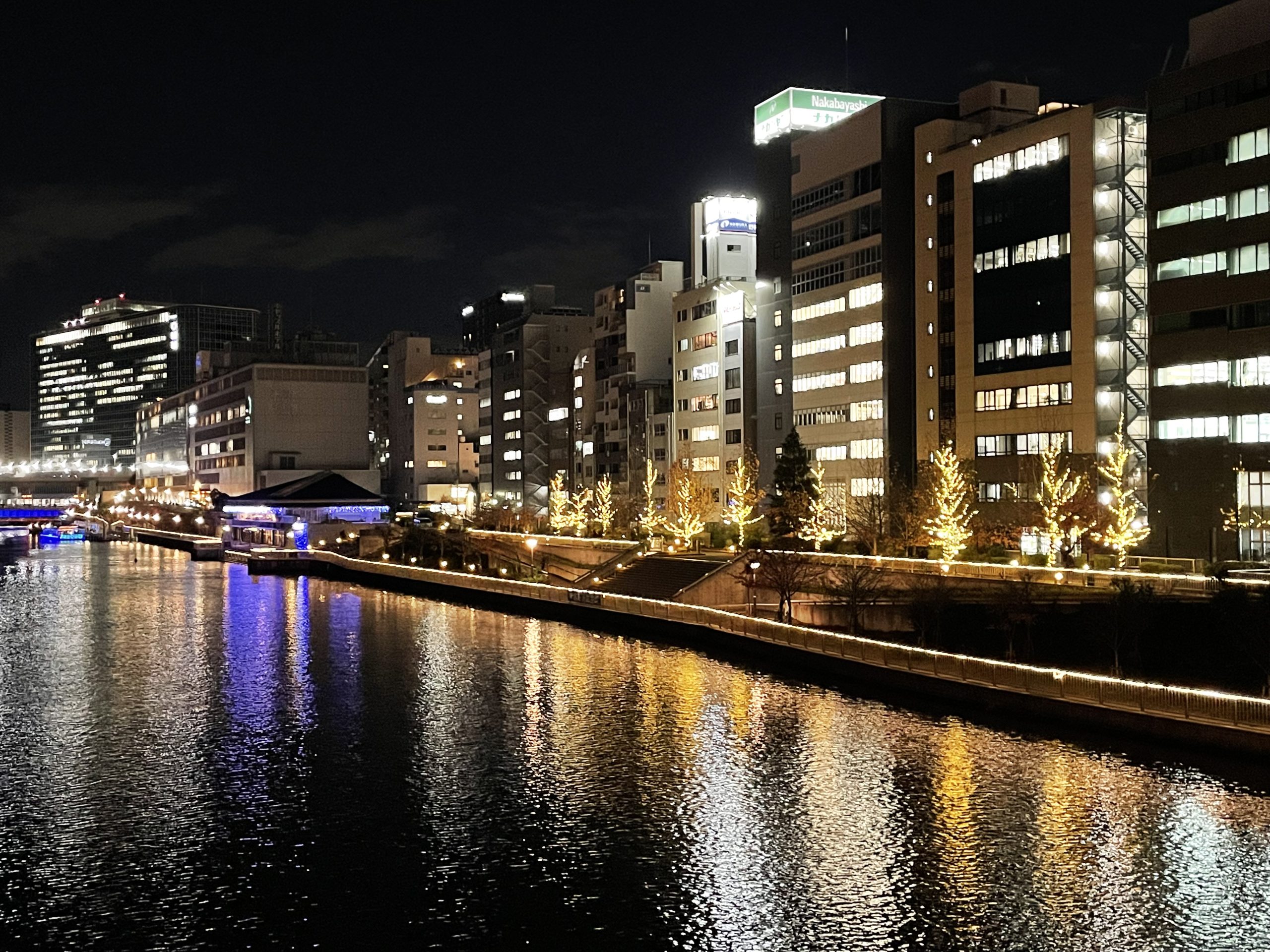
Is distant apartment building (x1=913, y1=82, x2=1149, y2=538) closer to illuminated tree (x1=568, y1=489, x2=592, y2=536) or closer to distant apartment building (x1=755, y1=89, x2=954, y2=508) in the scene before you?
distant apartment building (x1=755, y1=89, x2=954, y2=508)

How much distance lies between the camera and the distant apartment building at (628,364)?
119500mm

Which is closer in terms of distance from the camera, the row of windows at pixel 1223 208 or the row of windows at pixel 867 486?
the row of windows at pixel 1223 208

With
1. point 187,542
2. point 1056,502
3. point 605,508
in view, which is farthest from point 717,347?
point 187,542

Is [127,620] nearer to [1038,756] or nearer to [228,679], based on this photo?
[228,679]

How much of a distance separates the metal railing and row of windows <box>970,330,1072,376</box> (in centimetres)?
2229

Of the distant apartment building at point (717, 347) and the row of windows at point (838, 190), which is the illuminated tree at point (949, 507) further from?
the distant apartment building at point (717, 347)

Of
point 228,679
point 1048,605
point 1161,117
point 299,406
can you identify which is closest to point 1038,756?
point 1048,605

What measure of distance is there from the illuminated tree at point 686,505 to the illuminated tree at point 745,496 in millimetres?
2004

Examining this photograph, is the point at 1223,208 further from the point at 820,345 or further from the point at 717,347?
the point at 717,347

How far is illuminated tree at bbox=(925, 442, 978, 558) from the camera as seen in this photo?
6144cm

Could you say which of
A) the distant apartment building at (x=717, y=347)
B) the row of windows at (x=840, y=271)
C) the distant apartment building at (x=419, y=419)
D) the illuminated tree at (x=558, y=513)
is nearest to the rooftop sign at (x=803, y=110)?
the distant apartment building at (x=717, y=347)

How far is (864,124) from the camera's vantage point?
84.6 metres

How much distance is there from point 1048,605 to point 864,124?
48.3m

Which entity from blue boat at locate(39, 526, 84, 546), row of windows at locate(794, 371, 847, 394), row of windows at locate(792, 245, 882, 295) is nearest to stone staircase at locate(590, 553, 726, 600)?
row of windows at locate(794, 371, 847, 394)
